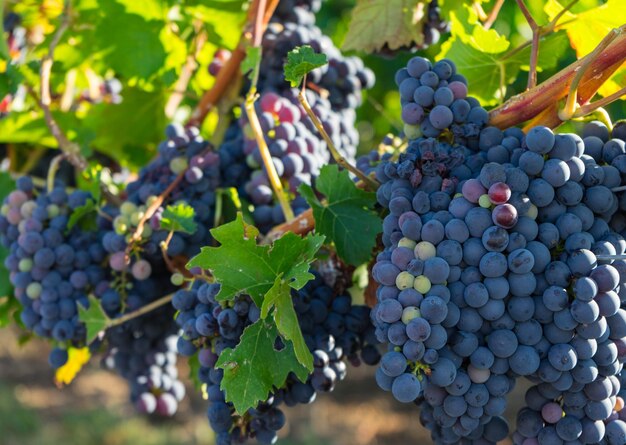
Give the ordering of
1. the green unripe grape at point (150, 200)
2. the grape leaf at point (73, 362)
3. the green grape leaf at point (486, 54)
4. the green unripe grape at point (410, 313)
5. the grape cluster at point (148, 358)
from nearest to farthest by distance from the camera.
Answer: the green unripe grape at point (410, 313), the green grape leaf at point (486, 54), the green unripe grape at point (150, 200), the grape cluster at point (148, 358), the grape leaf at point (73, 362)

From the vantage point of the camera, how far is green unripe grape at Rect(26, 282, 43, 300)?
1.24 metres

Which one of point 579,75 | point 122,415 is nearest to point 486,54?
point 579,75

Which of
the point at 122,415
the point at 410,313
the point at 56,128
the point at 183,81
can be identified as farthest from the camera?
the point at 122,415

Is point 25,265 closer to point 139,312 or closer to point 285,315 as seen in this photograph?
point 139,312

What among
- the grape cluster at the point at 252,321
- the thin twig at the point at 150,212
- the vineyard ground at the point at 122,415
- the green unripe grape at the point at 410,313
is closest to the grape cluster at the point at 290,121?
the thin twig at the point at 150,212

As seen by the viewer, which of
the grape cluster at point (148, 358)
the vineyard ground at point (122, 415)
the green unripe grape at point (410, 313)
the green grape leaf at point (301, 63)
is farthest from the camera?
the vineyard ground at point (122, 415)

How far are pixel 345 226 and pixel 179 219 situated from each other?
265 mm

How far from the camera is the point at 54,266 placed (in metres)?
1.25

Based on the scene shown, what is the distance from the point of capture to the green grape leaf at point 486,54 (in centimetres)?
108

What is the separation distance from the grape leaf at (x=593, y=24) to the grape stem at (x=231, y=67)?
539mm

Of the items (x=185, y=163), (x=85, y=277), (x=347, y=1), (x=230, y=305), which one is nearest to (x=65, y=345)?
(x=85, y=277)

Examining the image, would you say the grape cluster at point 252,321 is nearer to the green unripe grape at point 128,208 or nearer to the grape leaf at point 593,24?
the green unripe grape at point 128,208

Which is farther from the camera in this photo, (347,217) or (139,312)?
(139,312)

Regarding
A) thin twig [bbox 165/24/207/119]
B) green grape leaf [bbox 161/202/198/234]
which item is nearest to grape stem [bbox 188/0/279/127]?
thin twig [bbox 165/24/207/119]
